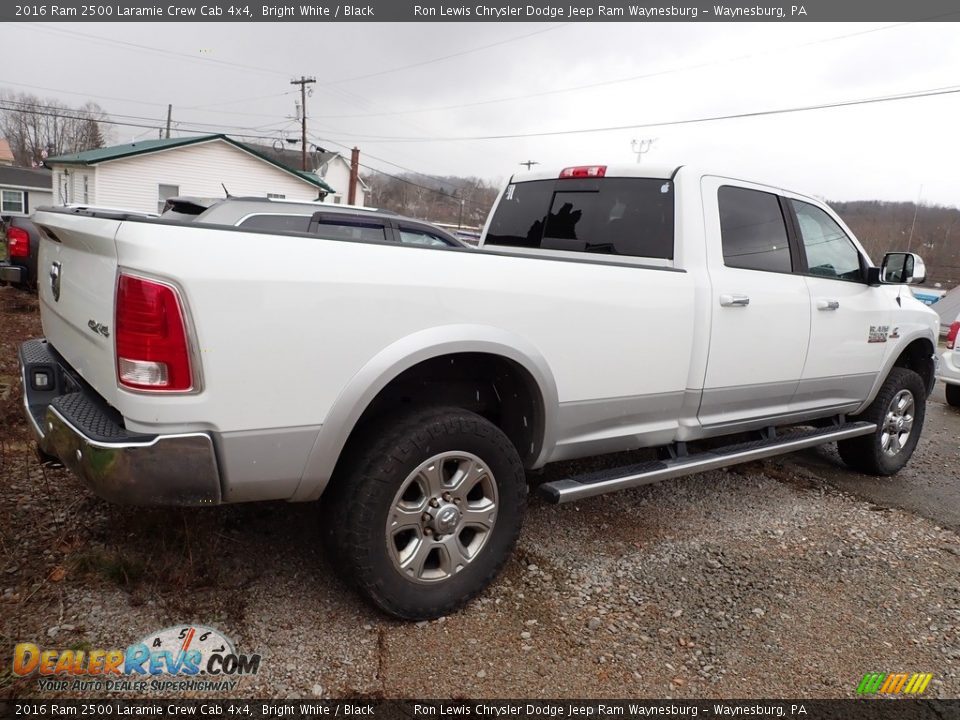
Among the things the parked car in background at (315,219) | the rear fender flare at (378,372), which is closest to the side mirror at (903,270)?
the rear fender flare at (378,372)

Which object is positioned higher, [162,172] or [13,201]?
[162,172]

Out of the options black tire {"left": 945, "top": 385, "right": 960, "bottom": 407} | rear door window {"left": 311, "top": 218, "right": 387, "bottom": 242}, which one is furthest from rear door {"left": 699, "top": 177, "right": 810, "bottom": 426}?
black tire {"left": 945, "top": 385, "right": 960, "bottom": 407}

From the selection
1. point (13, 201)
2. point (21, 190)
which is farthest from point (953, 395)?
point (13, 201)

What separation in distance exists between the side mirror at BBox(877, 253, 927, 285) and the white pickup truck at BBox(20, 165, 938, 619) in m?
0.51

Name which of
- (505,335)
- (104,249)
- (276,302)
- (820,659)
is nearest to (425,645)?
(505,335)

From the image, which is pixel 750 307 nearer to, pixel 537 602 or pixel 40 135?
pixel 537 602

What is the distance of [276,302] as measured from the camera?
7.05 ft

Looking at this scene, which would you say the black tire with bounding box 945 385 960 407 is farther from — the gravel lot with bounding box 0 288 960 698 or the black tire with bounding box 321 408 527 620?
the black tire with bounding box 321 408 527 620

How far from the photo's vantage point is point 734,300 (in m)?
3.53

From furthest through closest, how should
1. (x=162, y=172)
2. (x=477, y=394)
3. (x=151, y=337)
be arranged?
Answer: (x=162, y=172), (x=477, y=394), (x=151, y=337)

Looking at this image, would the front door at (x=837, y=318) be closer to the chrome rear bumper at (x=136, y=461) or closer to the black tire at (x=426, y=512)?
the black tire at (x=426, y=512)

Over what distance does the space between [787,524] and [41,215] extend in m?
4.41

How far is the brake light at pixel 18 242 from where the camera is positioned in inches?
266

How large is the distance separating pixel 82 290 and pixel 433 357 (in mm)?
1337
